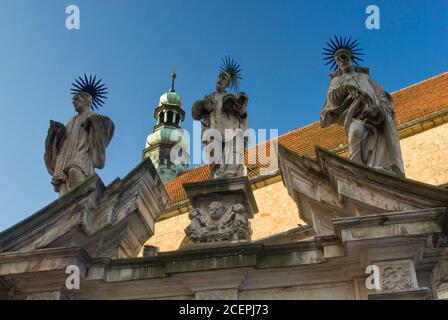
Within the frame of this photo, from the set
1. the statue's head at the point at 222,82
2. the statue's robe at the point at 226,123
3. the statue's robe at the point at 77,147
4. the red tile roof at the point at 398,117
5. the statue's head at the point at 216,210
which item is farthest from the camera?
the red tile roof at the point at 398,117

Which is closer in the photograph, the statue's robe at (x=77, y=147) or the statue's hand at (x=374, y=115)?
the statue's hand at (x=374, y=115)

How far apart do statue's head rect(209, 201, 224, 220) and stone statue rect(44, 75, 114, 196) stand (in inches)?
61.8

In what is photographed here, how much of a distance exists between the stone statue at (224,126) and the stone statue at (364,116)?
1028 mm

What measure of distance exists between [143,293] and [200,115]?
7.92ft

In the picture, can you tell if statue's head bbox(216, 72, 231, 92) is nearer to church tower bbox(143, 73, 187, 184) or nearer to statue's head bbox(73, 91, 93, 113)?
statue's head bbox(73, 91, 93, 113)

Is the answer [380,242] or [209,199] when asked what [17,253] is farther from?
[380,242]

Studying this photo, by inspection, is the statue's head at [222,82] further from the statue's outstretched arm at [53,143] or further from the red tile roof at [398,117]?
the red tile roof at [398,117]

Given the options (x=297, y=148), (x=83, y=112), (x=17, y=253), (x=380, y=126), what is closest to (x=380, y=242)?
(x=380, y=126)

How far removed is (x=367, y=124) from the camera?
7020 mm

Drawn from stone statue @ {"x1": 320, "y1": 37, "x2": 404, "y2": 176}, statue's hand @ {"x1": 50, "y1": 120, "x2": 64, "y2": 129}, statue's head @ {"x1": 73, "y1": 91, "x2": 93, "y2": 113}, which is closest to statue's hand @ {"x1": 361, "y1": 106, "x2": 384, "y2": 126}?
stone statue @ {"x1": 320, "y1": 37, "x2": 404, "y2": 176}

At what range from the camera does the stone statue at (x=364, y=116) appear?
689 cm

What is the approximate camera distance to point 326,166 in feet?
21.7

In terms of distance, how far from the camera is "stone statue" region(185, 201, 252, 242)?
689cm

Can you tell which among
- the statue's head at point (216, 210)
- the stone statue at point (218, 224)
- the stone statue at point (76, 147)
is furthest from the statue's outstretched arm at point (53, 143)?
the statue's head at point (216, 210)
